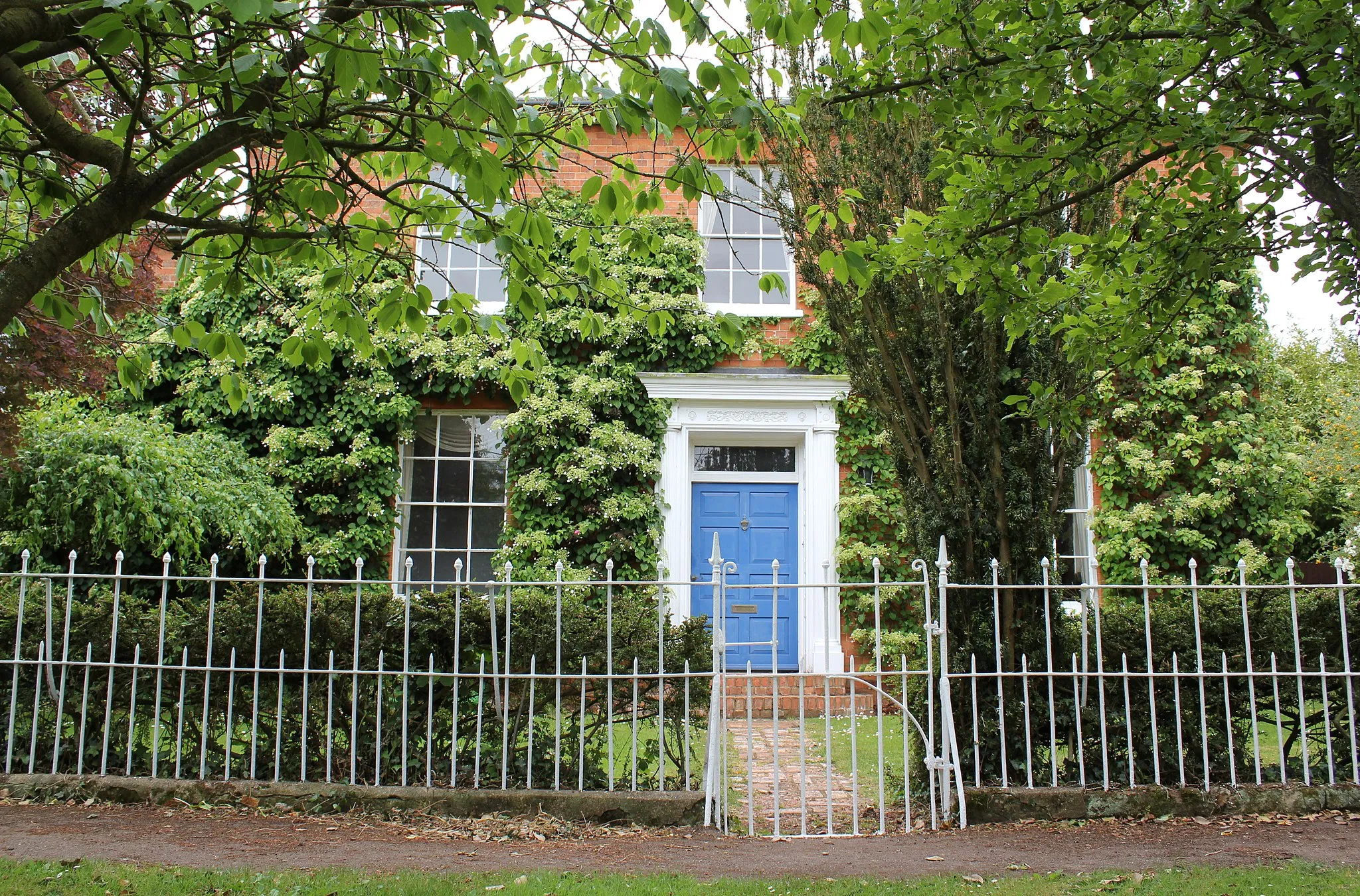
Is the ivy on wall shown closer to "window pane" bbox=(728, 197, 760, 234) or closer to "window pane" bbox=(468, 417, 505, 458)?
"window pane" bbox=(468, 417, 505, 458)

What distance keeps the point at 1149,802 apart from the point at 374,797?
4.43m

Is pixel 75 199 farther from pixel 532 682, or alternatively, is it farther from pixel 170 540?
pixel 170 540

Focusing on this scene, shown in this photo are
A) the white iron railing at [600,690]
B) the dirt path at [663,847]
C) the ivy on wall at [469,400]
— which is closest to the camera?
the dirt path at [663,847]

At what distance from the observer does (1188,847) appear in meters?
4.91

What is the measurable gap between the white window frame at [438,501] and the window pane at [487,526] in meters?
0.02

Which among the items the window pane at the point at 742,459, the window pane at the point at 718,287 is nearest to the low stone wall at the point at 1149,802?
the window pane at the point at 742,459

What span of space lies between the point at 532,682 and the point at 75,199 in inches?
132

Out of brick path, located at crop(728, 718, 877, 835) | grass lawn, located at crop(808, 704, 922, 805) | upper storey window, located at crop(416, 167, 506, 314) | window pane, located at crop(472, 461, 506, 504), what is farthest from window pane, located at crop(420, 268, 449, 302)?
grass lawn, located at crop(808, 704, 922, 805)

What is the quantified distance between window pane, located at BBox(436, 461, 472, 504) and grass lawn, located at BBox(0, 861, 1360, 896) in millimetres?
6976

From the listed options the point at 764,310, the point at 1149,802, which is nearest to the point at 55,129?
the point at 1149,802

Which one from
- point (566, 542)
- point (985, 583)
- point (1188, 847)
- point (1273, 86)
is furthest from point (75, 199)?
point (566, 542)

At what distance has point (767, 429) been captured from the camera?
10984 millimetres

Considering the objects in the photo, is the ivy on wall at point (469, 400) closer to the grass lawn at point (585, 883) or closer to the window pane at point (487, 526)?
the window pane at point (487, 526)

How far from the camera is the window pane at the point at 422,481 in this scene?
1138 cm
